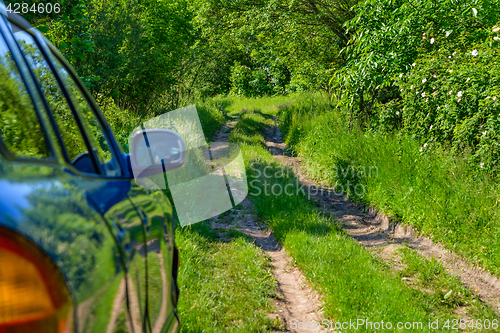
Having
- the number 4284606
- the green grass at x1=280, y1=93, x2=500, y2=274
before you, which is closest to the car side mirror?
the number 4284606

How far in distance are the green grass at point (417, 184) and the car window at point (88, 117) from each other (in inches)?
190

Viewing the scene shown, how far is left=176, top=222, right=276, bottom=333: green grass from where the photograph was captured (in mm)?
3752

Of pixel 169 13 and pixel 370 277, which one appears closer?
pixel 370 277

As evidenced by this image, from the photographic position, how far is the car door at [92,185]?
3.47 ft

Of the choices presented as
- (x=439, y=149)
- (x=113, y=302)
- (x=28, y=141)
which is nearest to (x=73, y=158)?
(x=28, y=141)

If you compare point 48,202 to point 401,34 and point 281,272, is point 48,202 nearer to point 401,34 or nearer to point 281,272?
point 281,272

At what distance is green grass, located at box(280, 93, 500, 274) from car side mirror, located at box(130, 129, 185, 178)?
4.42 meters

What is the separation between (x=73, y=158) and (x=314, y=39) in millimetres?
12787

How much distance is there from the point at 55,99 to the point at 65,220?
40.4 inches

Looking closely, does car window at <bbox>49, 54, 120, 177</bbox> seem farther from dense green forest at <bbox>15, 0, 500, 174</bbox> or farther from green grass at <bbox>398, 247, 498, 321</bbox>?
green grass at <bbox>398, 247, 498, 321</bbox>

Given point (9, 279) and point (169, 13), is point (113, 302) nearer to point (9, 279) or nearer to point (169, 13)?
point (9, 279)

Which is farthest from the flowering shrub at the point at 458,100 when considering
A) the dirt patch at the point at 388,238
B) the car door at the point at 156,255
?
the car door at the point at 156,255

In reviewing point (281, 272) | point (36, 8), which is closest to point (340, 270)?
point (281, 272)

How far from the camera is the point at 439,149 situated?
738 centimetres
